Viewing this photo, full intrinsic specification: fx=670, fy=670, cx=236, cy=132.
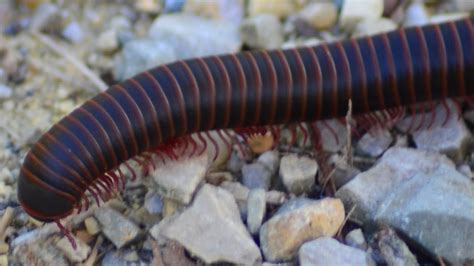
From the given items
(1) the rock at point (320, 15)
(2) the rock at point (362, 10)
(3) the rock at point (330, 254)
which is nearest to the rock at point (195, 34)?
(1) the rock at point (320, 15)

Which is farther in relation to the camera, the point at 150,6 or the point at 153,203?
the point at 150,6

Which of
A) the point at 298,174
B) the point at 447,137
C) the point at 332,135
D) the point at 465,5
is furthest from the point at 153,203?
the point at 465,5

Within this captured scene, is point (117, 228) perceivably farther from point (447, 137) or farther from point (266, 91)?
point (447, 137)

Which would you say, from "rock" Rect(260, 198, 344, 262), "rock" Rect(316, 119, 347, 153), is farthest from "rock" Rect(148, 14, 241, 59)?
"rock" Rect(260, 198, 344, 262)

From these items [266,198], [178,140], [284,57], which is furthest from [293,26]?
[266,198]

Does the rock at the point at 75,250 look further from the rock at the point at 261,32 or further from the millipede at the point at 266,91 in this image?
the rock at the point at 261,32

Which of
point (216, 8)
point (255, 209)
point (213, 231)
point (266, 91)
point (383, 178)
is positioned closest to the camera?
point (213, 231)

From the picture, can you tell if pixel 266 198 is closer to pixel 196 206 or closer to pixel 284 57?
pixel 196 206
